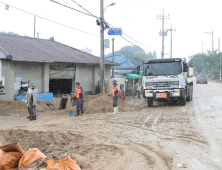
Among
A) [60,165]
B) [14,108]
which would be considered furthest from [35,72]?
[60,165]

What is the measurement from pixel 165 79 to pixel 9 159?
11.8m

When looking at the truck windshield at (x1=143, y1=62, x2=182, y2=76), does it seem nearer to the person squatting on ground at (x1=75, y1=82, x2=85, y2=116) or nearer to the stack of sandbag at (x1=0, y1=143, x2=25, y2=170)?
the person squatting on ground at (x1=75, y1=82, x2=85, y2=116)

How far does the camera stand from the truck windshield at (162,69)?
15758 millimetres

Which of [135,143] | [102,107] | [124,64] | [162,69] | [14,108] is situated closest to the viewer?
[135,143]

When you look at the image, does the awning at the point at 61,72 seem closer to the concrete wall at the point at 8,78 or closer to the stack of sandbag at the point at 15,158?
the concrete wall at the point at 8,78

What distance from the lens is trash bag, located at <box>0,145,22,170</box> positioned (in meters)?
5.01

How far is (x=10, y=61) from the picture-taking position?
53.1 ft

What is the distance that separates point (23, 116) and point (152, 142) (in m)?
8.76

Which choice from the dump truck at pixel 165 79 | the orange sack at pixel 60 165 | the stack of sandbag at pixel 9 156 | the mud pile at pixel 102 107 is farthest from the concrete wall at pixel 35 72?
the orange sack at pixel 60 165

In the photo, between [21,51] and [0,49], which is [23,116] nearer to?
[0,49]

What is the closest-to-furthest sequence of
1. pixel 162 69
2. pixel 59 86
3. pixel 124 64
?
pixel 162 69 < pixel 59 86 < pixel 124 64

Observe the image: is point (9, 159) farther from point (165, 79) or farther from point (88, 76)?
point (88, 76)

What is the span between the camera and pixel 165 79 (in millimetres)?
15617

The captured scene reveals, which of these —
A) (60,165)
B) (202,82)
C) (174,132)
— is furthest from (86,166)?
(202,82)
